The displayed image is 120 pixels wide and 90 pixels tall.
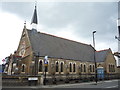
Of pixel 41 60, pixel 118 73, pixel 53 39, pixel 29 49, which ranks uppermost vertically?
pixel 53 39

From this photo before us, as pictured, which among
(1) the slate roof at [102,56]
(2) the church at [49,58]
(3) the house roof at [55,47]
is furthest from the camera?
(1) the slate roof at [102,56]

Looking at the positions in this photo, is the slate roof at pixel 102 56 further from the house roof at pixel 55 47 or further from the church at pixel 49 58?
the house roof at pixel 55 47

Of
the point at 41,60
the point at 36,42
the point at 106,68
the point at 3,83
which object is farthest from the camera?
the point at 106,68

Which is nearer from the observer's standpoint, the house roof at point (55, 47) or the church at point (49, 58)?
the church at point (49, 58)

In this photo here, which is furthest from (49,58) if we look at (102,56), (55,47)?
(102,56)

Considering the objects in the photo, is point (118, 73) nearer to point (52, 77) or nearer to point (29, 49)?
point (52, 77)

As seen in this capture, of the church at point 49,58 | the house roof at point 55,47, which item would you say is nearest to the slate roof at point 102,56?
the church at point 49,58

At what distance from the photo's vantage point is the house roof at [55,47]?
3625cm

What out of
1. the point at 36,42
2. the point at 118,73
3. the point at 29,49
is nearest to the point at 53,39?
the point at 36,42

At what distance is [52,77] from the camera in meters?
34.2

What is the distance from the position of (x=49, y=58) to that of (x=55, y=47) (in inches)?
255

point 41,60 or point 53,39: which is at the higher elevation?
point 53,39

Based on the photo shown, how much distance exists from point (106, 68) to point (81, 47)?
1230 cm

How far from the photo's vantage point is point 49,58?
35.0 metres
